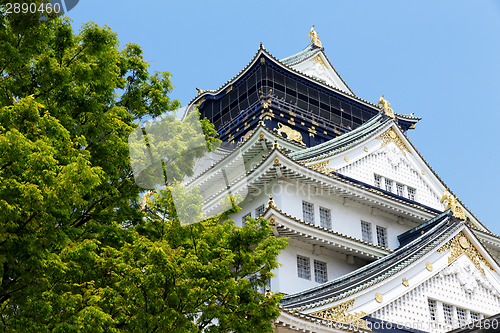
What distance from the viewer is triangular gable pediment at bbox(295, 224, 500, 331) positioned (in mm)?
20031

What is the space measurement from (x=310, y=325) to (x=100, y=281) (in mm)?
8692

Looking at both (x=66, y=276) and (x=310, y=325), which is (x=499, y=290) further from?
(x=66, y=276)

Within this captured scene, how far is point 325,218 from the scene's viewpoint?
26.9 meters

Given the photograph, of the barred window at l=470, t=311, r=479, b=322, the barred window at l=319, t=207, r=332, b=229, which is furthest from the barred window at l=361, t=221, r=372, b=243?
the barred window at l=470, t=311, r=479, b=322

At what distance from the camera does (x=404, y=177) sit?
31000mm

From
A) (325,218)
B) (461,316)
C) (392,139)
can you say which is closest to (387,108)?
(392,139)

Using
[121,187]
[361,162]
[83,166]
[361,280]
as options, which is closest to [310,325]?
[361,280]

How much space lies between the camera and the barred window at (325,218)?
26609 mm

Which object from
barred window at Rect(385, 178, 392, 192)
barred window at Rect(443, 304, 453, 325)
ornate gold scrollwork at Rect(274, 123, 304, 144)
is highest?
ornate gold scrollwork at Rect(274, 123, 304, 144)

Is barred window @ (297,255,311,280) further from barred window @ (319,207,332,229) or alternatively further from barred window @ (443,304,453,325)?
barred window @ (443,304,453,325)

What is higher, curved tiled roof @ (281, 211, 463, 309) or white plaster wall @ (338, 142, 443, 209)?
white plaster wall @ (338, 142, 443, 209)

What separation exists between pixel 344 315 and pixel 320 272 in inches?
215

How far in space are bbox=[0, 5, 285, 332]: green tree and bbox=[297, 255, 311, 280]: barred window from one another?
12509 millimetres

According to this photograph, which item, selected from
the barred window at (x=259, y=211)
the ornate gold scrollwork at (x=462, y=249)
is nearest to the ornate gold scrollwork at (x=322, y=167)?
the barred window at (x=259, y=211)
